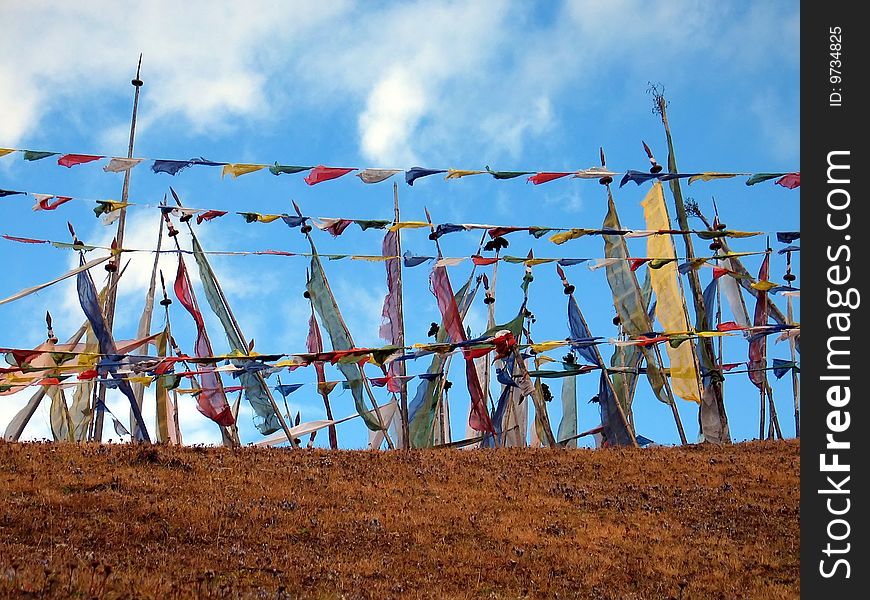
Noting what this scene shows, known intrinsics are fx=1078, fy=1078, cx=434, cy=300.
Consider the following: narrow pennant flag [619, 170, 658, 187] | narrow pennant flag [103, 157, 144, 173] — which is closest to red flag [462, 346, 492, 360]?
narrow pennant flag [619, 170, 658, 187]

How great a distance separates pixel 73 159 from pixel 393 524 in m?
10.9

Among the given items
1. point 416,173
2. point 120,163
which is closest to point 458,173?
point 416,173

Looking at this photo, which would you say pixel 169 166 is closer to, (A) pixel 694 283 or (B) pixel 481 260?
(B) pixel 481 260

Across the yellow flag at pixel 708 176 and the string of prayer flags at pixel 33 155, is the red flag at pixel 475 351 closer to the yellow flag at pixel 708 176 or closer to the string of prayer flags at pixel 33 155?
the yellow flag at pixel 708 176

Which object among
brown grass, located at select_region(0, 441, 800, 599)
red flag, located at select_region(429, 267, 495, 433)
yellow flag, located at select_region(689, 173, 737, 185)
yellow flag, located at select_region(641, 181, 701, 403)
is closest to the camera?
brown grass, located at select_region(0, 441, 800, 599)

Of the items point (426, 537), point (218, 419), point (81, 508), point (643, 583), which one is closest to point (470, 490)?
point (426, 537)

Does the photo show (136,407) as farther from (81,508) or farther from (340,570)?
(340,570)

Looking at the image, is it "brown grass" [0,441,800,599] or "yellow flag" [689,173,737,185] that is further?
"yellow flag" [689,173,737,185]

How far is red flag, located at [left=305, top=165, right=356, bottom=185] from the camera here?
74.4ft

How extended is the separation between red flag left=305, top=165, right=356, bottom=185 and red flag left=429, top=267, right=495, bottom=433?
5.95m

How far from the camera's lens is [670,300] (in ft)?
89.4

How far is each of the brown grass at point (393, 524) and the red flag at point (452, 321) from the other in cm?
434

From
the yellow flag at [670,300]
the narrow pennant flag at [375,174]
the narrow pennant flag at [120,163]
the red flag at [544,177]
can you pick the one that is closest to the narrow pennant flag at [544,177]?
the red flag at [544,177]

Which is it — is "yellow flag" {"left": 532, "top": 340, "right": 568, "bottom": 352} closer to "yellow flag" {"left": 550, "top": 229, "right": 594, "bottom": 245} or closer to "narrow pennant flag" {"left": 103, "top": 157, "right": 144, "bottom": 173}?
"yellow flag" {"left": 550, "top": 229, "right": 594, "bottom": 245}
